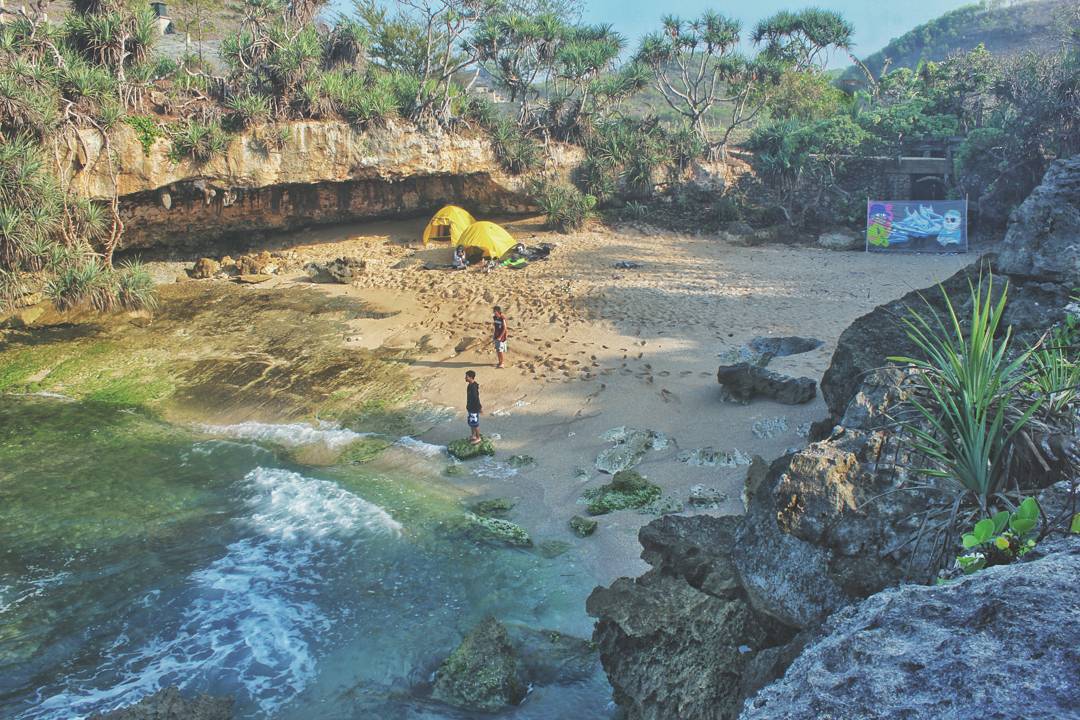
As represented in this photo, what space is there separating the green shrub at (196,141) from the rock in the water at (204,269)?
2872mm

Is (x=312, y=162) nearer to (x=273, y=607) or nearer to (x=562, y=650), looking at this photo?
(x=273, y=607)

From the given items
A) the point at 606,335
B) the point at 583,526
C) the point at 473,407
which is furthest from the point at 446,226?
the point at 583,526

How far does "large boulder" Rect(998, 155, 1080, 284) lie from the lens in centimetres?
705

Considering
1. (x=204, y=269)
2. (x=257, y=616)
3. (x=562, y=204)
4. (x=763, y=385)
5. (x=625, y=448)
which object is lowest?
(x=257, y=616)

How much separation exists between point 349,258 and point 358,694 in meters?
15.6

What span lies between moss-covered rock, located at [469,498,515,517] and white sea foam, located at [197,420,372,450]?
3.17 m

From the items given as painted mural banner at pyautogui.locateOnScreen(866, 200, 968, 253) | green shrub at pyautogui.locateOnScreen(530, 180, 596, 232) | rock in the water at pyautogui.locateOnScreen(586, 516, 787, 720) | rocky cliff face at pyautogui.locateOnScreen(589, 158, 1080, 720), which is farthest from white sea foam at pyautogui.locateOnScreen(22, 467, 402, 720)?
painted mural banner at pyautogui.locateOnScreen(866, 200, 968, 253)

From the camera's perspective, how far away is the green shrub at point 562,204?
22.6m

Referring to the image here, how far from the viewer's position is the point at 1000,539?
2.82 metres

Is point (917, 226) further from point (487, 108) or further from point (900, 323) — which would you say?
point (900, 323)

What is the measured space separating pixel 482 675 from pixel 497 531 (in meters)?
2.87

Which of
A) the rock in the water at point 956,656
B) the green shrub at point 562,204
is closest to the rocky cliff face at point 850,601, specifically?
the rock in the water at point 956,656

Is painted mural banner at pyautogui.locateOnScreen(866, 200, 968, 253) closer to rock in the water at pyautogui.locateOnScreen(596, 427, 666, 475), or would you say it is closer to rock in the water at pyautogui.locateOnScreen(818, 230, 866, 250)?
rock in the water at pyautogui.locateOnScreen(818, 230, 866, 250)

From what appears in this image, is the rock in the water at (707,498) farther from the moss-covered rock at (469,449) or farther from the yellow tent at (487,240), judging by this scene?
the yellow tent at (487,240)
